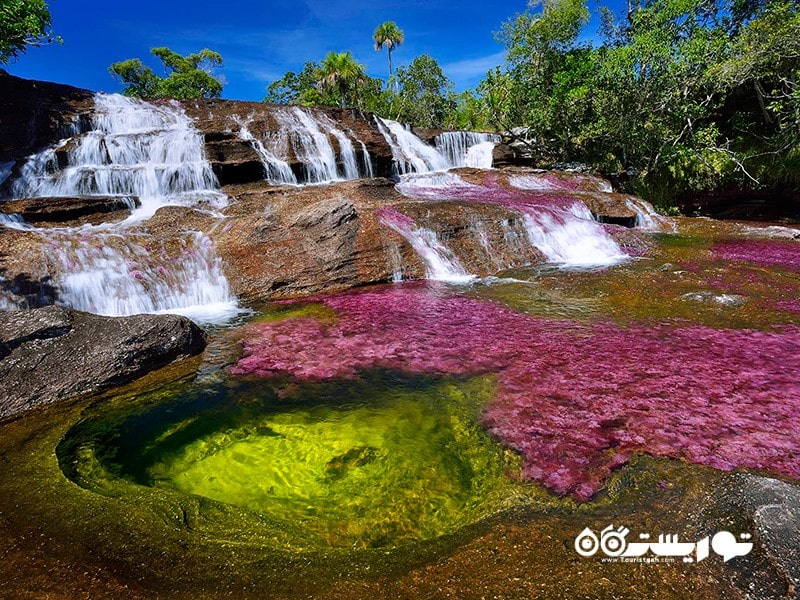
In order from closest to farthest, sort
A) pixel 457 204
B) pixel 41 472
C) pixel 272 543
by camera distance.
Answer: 1. pixel 272 543
2. pixel 41 472
3. pixel 457 204

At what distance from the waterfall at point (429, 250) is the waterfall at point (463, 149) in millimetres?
16244

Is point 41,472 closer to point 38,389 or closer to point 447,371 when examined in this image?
point 38,389

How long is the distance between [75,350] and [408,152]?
22.1 meters

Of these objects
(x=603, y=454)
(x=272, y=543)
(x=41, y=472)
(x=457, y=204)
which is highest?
(x=457, y=204)

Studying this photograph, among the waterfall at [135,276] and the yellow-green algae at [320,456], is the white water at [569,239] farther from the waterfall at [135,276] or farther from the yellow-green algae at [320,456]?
the waterfall at [135,276]

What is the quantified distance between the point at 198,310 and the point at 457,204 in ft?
27.8

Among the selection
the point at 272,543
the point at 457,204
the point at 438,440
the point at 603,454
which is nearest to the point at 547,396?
the point at 603,454

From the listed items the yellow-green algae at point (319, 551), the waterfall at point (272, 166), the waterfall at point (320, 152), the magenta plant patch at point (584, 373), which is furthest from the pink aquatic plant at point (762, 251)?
the waterfall at point (272, 166)

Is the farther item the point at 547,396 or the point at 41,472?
the point at 547,396

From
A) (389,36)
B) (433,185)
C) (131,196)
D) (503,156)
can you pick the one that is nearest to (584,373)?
(131,196)

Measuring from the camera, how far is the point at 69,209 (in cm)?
1235

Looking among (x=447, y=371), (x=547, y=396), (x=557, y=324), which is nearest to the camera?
(x=547, y=396)

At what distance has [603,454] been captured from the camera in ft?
13.2

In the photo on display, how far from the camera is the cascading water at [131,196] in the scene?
9.16m
